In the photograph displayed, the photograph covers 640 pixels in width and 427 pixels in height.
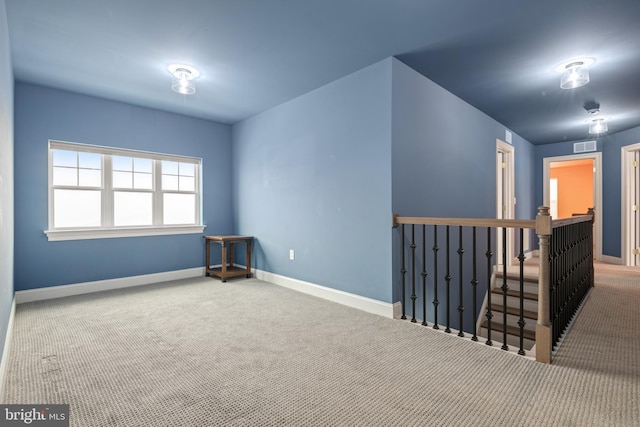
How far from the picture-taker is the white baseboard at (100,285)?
11.1 ft

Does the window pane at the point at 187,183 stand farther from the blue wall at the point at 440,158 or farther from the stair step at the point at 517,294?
the stair step at the point at 517,294

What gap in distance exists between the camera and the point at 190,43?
2.57m

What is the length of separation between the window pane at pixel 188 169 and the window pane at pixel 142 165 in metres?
0.43

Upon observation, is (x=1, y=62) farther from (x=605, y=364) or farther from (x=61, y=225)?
(x=605, y=364)

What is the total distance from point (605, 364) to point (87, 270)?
4.85m

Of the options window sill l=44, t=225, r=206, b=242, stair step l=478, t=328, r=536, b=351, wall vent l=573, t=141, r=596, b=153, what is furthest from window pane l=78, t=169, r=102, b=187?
wall vent l=573, t=141, r=596, b=153

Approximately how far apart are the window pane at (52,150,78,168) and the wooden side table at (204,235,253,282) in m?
1.79

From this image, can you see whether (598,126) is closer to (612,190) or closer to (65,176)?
(612,190)

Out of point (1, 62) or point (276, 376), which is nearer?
point (276, 376)

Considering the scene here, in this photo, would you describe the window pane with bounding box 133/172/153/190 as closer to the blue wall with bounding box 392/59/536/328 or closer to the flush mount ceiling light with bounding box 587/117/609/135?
the blue wall with bounding box 392/59/536/328

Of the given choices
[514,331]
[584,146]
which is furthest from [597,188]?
[514,331]

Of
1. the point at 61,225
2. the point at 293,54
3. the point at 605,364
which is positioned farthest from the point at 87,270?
the point at 605,364

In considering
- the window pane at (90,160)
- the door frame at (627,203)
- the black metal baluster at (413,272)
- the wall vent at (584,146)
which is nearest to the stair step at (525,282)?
the black metal baluster at (413,272)

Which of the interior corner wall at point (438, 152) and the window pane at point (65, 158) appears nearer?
the interior corner wall at point (438, 152)
